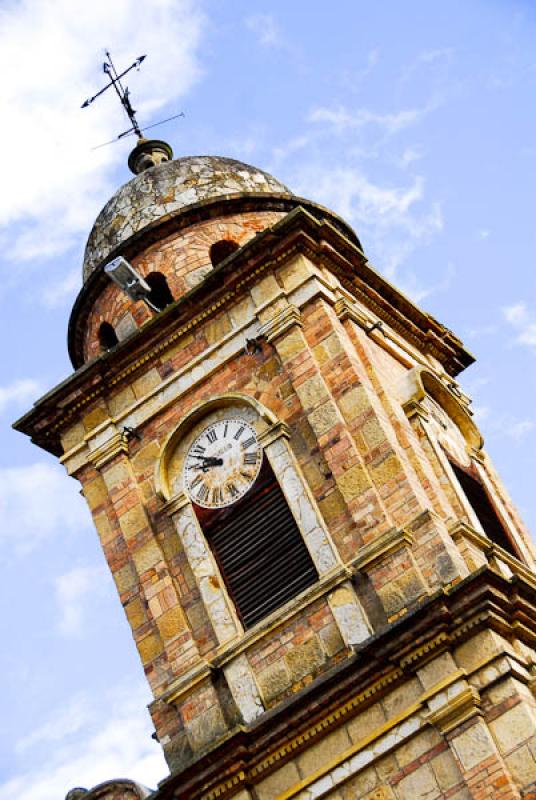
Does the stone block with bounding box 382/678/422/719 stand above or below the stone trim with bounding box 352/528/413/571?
below

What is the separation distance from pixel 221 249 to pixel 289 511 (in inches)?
205

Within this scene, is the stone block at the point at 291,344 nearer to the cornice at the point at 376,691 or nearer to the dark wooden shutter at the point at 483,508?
the dark wooden shutter at the point at 483,508

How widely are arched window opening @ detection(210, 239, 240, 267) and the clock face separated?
3364mm

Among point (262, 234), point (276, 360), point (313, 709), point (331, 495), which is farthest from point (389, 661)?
point (262, 234)

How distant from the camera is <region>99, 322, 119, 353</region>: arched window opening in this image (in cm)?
2508

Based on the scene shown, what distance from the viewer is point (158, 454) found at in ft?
73.4

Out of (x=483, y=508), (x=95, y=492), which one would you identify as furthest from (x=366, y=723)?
(x=95, y=492)

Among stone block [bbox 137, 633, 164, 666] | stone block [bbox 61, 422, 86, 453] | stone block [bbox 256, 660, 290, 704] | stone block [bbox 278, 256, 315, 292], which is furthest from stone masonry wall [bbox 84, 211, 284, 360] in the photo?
stone block [bbox 256, 660, 290, 704]

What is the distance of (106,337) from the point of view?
25172 millimetres

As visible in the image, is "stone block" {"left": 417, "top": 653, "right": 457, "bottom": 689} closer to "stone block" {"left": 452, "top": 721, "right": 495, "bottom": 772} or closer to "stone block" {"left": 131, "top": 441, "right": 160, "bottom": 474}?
→ "stone block" {"left": 452, "top": 721, "right": 495, "bottom": 772}

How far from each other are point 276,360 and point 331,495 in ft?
7.20

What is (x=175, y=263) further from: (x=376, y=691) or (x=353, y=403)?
(x=376, y=691)

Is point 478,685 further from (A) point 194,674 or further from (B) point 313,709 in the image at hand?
(A) point 194,674

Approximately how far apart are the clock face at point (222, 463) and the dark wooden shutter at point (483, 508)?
105 inches
